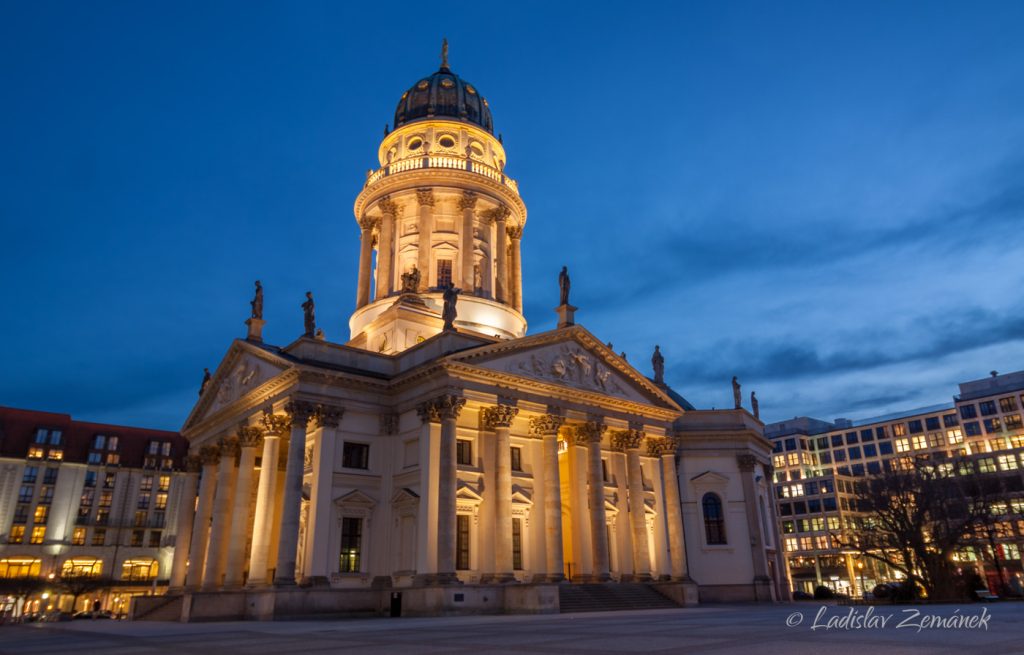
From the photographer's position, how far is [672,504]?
44375 millimetres

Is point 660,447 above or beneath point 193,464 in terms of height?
above

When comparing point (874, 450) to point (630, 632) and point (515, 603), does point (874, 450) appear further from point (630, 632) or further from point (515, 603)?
point (630, 632)

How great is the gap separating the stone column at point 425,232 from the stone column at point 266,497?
16.7m

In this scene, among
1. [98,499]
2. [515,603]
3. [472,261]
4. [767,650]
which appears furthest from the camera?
[98,499]

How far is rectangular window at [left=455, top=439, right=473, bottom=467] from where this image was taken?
37.9 metres

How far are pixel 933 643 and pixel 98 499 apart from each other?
90.7 m

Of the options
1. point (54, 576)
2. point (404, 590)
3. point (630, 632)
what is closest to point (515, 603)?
point (404, 590)

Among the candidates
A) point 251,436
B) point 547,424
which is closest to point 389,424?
point 251,436

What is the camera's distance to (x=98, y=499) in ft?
273

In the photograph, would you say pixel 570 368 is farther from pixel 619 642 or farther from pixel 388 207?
pixel 619 642

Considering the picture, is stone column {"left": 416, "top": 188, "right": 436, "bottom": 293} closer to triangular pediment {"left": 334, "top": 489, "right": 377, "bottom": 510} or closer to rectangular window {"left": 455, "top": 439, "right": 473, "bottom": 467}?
rectangular window {"left": 455, "top": 439, "right": 473, "bottom": 467}

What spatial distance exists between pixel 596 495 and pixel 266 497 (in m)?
17.6

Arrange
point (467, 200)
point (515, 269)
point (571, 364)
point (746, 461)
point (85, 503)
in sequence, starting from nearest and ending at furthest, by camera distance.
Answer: point (571, 364) < point (746, 461) < point (467, 200) < point (515, 269) < point (85, 503)

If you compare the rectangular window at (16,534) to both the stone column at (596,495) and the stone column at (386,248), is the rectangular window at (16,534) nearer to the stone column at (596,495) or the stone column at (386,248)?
the stone column at (386,248)
